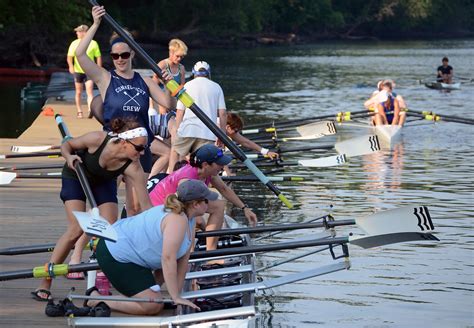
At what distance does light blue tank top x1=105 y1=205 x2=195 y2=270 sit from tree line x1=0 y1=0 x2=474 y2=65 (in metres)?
31.4

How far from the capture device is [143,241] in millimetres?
7625

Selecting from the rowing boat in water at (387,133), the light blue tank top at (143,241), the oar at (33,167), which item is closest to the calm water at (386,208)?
the rowing boat in water at (387,133)

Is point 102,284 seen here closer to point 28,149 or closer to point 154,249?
point 154,249

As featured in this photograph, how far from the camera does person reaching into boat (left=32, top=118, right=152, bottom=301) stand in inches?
314

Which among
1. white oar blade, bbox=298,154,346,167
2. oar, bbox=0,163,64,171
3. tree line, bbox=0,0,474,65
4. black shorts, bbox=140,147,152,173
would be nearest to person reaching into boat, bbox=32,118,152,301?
black shorts, bbox=140,147,152,173

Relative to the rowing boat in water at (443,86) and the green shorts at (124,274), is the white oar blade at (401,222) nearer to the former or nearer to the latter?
the green shorts at (124,274)

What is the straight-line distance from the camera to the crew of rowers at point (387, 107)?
2212 centimetres

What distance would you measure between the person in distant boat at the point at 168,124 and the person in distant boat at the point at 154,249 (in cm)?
430

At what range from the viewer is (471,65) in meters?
60.8

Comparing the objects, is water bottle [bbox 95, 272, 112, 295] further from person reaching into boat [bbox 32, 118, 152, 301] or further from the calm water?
the calm water

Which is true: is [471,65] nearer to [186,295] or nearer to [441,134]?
[441,134]

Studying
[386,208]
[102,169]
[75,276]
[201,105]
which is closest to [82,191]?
[102,169]

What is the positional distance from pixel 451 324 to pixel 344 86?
33380 mm

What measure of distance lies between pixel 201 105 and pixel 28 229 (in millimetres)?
2098
